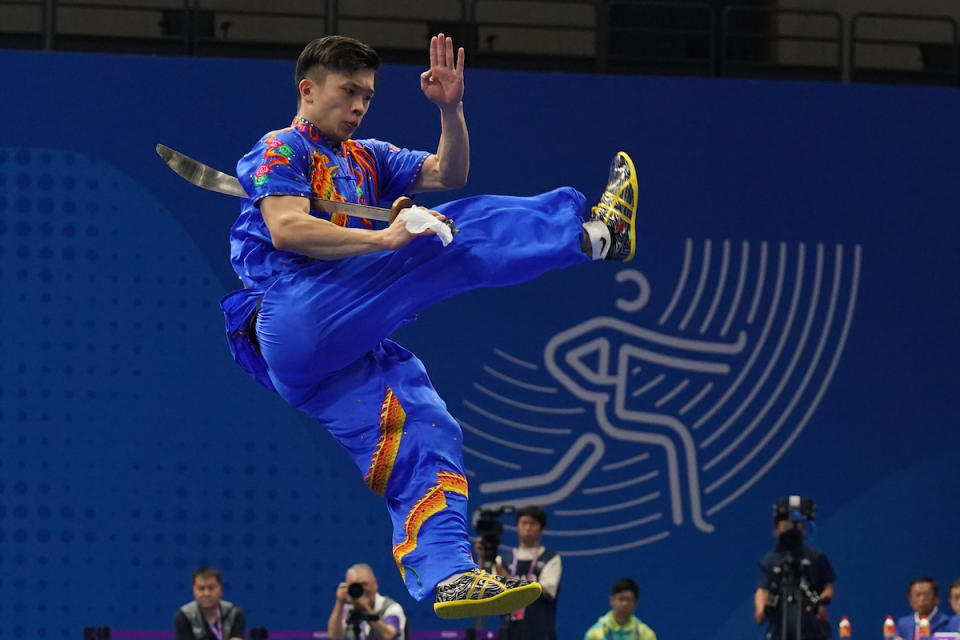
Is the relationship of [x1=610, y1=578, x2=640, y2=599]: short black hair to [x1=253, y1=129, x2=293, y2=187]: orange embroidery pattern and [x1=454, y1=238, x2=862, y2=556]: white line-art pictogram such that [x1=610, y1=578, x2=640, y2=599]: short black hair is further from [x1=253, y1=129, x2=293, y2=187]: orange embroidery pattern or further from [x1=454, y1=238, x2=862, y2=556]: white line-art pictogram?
[x1=253, y1=129, x2=293, y2=187]: orange embroidery pattern

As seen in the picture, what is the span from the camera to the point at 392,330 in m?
3.59

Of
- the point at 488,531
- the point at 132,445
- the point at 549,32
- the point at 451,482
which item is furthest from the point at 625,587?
the point at 451,482

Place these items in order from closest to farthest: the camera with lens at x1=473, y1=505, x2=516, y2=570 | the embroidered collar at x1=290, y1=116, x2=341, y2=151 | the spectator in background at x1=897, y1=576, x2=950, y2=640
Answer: the embroidered collar at x1=290, y1=116, x2=341, y2=151, the camera with lens at x1=473, y1=505, x2=516, y2=570, the spectator in background at x1=897, y1=576, x2=950, y2=640

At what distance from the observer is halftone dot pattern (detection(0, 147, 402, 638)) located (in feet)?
27.6

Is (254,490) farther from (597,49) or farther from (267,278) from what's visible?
(267,278)

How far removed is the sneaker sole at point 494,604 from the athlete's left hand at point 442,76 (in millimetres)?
1244

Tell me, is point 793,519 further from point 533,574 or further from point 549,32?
point 549,32

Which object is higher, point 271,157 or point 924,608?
point 271,157

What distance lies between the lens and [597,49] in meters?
9.30

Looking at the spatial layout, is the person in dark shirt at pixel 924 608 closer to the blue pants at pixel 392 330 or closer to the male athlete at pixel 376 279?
the male athlete at pixel 376 279

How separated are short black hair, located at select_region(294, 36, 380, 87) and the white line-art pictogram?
5.20 metres

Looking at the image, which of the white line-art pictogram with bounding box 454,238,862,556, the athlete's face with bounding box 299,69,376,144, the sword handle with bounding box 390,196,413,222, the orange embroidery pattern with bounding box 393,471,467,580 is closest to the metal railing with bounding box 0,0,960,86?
the white line-art pictogram with bounding box 454,238,862,556

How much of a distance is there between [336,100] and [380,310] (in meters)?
0.55

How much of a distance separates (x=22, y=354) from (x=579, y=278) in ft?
10.7
